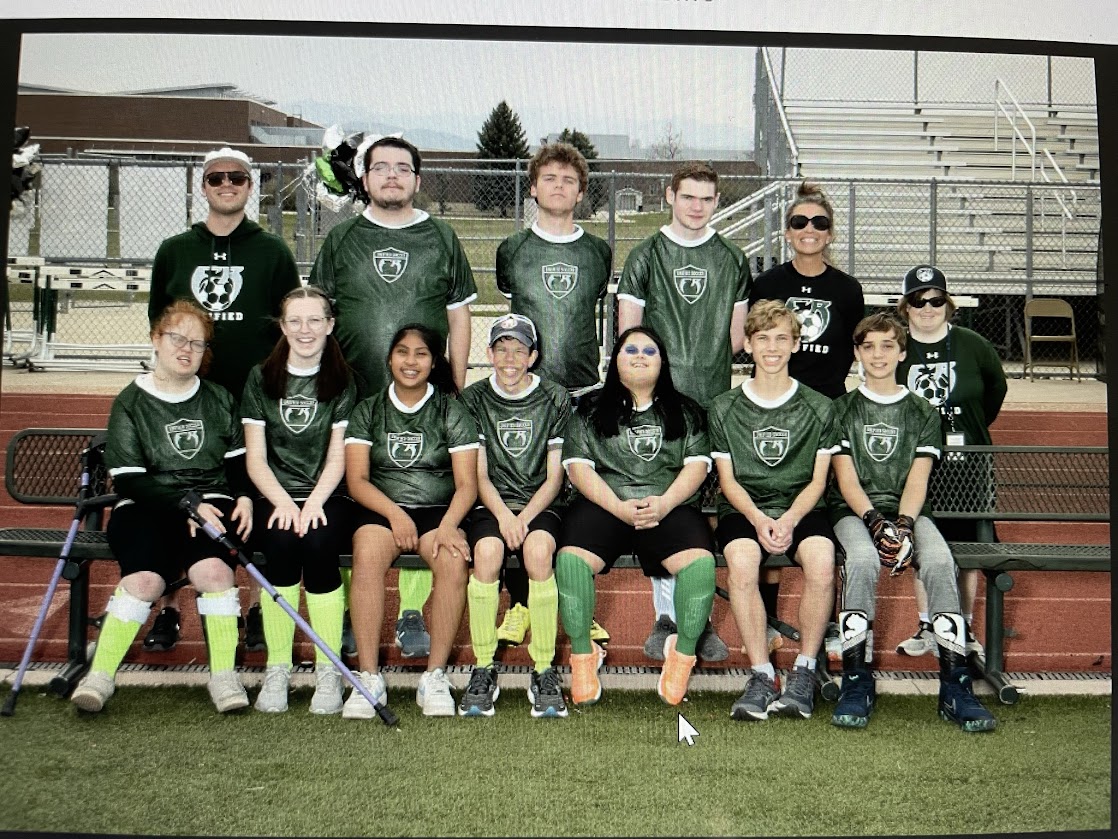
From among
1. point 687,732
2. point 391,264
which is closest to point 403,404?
point 391,264

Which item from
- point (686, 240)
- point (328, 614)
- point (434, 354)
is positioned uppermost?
point (686, 240)

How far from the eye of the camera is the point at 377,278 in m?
2.73

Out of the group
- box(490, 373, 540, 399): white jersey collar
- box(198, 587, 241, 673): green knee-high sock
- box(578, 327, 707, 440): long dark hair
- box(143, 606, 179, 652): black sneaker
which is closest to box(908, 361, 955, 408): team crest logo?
box(578, 327, 707, 440): long dark hair

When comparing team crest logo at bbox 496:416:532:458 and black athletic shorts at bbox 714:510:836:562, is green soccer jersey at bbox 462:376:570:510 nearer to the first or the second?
team crest logo at bbox 496:416:532:458

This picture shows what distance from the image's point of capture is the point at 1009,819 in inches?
82.2

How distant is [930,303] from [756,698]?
91cm

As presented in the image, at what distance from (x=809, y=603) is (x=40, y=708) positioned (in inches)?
61.4

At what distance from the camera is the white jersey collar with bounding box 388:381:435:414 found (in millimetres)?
2734

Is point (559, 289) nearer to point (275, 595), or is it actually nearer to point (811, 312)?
point (811, 312)

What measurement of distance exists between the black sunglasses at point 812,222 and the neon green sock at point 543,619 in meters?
0.93

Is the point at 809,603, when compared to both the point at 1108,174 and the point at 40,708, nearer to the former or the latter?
the point at 1108,174

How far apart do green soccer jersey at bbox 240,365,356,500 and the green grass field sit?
1.72ft

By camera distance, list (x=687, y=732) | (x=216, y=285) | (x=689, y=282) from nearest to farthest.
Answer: (x=687, y=732) → (x=216, y=285) → (x=689, y=282)

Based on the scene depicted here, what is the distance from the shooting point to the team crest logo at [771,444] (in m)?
2.73
